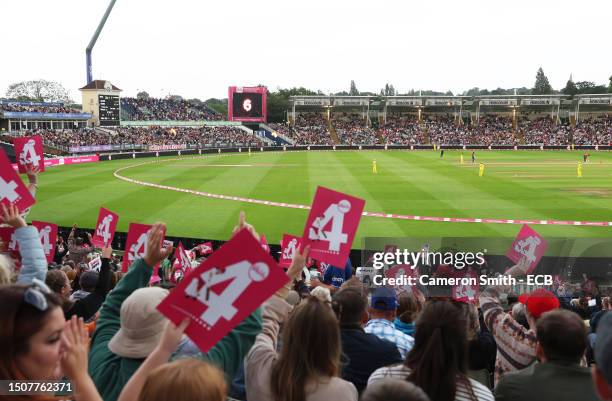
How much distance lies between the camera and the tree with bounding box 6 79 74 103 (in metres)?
145

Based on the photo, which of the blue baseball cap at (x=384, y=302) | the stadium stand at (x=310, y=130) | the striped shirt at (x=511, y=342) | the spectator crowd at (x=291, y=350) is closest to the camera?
the spectator crowd at (x=291, y=350)

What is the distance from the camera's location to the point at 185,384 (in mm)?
2455

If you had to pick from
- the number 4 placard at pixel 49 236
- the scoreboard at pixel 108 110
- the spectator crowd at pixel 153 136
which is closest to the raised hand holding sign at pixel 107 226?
the number 4 placard at pixel 49 236

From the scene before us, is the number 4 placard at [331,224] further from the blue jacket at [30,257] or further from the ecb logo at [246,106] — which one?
the ecb logo at [246,106]

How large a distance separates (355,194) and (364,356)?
2923cm

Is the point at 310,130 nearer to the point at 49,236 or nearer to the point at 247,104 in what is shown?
the point at 247,104

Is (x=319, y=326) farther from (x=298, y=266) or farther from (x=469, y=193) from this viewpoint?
(x=469, y=193)

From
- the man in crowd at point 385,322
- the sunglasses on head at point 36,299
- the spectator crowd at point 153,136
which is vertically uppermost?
the sunglasses on head at point 36,299

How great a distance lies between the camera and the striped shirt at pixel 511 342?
4.66m

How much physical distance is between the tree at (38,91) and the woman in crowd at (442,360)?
156525mm

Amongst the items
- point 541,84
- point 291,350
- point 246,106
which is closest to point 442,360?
point 291,350

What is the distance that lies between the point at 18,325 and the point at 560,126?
11343cm

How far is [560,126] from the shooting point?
10412 cm

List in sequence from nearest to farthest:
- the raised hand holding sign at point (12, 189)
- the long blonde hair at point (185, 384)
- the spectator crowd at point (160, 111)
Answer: the long blonde hair at point (185, 384) < the raised hand holding sign at point (12, 189) < the spectator crowd at point (160, 111)
